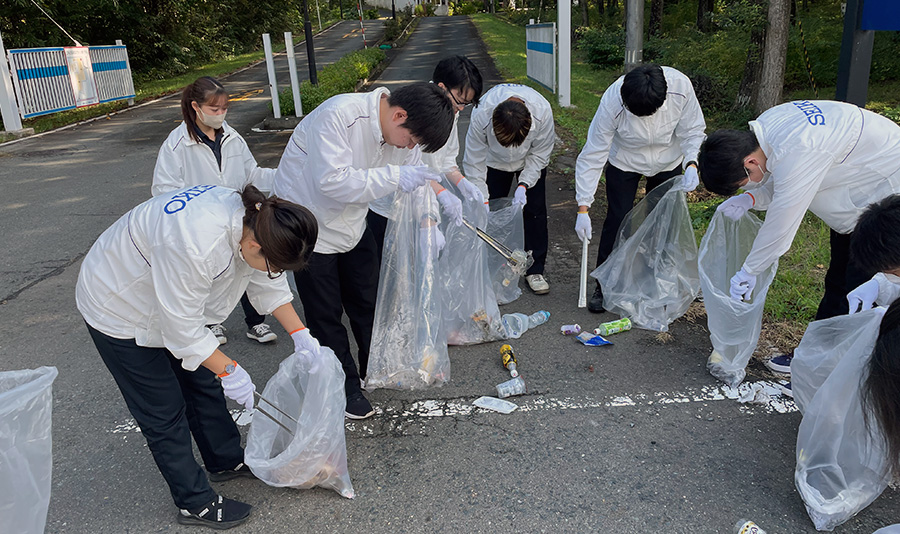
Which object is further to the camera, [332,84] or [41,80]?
[332,84]

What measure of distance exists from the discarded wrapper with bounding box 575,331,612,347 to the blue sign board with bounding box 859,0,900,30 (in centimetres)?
255

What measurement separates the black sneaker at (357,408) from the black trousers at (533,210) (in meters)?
1.72

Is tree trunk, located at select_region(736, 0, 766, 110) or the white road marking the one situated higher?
tree trunk, located at select_region(736, 0, 766, 110)

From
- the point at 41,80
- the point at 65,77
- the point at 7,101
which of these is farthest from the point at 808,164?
the point at 65,77

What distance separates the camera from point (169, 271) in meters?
1.66

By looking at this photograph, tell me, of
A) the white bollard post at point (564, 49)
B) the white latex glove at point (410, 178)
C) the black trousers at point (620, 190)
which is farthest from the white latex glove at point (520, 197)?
the white bollard post at point (564, 49)

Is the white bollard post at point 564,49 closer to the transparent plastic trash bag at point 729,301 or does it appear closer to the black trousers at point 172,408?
the transparent plastic trash bag at point 729,301

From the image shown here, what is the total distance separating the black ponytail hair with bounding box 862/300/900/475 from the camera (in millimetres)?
1651

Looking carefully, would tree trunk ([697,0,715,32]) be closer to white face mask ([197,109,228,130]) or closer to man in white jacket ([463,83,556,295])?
man in white jacket ([463,83,556,295])

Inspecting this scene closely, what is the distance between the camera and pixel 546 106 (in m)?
3.64

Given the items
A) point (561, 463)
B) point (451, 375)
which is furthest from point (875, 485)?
point (451, 375)

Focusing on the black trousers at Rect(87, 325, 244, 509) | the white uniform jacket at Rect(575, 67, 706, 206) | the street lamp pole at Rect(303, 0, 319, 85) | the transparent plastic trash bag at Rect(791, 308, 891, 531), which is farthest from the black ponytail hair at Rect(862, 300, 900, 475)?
the street lamp pole at Rect(303, 0, 319, 85)

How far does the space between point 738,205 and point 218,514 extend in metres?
2.69

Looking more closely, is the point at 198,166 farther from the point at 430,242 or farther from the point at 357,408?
the point at 357,408
